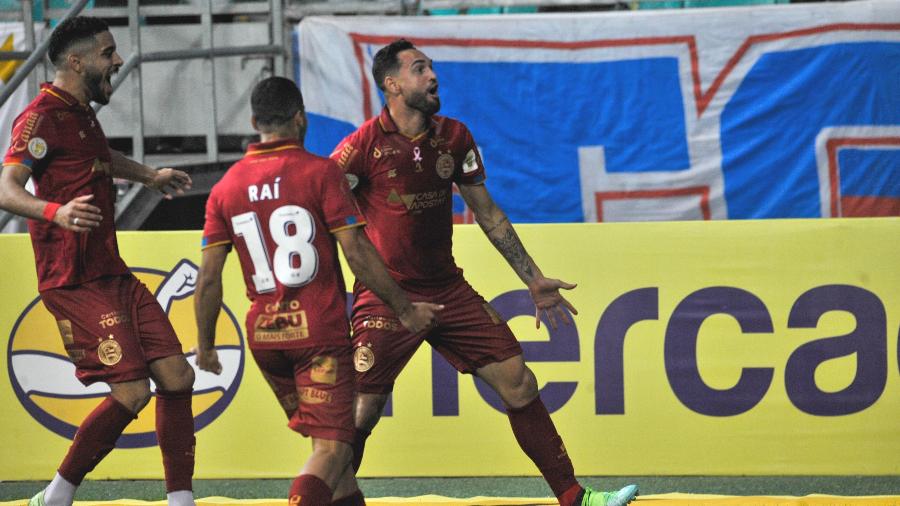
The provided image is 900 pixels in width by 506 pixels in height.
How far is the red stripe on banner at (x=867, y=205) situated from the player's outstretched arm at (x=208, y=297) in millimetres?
6096

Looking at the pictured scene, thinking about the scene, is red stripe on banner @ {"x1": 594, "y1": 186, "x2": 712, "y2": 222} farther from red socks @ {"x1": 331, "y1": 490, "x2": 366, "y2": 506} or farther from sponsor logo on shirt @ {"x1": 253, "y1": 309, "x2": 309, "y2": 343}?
sponsor logo on shirt @ {"x1": 253, "y1": 309, "x2": 309, "y2": 343}

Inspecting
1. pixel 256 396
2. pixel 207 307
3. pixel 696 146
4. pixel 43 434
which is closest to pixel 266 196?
pixel 207 307

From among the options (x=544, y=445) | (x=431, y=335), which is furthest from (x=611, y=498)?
(x=431, y=335)

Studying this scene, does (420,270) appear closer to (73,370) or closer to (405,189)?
(405,189)

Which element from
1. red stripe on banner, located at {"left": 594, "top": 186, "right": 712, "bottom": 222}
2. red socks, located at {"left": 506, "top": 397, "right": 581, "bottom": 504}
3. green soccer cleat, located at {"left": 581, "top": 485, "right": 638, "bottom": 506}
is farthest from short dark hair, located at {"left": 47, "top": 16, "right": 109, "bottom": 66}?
red stripe on banner, located at {"left": 594, "top": 186, "right": 712, "bottom": 222}

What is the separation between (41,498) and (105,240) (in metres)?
1.15

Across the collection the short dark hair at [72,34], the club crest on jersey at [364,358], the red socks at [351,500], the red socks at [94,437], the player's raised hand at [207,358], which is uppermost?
the short dark hair at [72,34]

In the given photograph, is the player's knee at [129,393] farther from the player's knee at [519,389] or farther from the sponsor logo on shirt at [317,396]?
the player's knee at [519,389]

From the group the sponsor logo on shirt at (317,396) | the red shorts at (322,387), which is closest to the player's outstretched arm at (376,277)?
the red shorts at (322,387)

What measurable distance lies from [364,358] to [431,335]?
0.32m

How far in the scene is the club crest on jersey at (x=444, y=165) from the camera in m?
5.72

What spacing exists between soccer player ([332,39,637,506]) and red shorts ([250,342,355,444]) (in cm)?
88

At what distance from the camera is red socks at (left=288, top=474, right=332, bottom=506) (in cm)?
462

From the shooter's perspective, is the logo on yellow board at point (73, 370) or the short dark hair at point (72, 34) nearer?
the short dark hair at point (72, 34)
